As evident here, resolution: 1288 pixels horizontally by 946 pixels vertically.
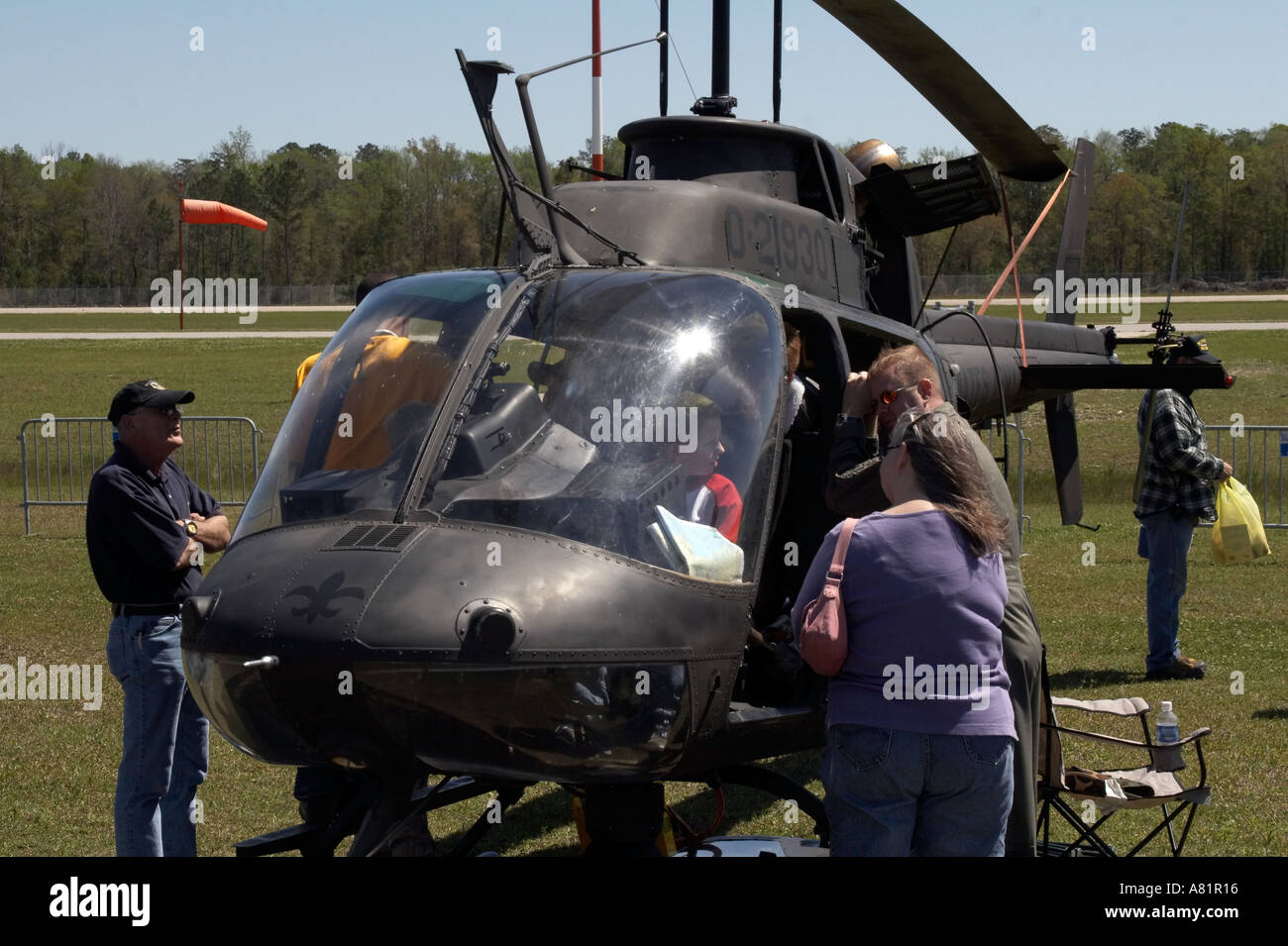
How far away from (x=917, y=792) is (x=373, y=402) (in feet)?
6.95

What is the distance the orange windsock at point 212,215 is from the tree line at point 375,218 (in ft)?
172

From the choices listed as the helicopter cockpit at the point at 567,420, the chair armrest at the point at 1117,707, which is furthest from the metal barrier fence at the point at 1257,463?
the helicopter cockpit at the point at 567,420

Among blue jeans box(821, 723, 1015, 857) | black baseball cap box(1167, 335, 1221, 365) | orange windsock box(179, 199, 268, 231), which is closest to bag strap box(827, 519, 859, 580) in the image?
blue jeans box(821, 723, 1015, 857)

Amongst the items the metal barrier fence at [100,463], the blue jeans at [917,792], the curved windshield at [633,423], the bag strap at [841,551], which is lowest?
the metal barrier fence at [100,463]

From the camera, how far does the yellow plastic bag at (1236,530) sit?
30.6ft

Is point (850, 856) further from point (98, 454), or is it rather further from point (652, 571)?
point (98, 454)

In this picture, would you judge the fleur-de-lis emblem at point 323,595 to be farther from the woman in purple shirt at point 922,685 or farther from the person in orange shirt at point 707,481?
the woman in purple shirt at point 922,685

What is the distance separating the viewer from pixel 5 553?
13961 millimetres

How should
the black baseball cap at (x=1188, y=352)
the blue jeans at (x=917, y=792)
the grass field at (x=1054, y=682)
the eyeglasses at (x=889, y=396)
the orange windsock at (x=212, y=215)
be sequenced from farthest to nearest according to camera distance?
1. the orange windsock at (x=212, y=215)
2. the black baseball cap at (x=1188, y=352)
3. the grass field at (x=1054, y=682)
4. the eyeglasses at (x=889, y=396)
5. the blue jeans at (x=917, y=792)

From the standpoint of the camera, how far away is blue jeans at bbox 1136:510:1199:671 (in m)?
8.76

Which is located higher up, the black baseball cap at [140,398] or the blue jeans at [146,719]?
the black baseball cap at [140,398]

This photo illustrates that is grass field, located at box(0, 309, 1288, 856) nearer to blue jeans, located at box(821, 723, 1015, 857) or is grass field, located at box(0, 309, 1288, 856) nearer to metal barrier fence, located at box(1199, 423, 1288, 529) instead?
metal barrier fence, located at box(1199, 423, 1288, 529)

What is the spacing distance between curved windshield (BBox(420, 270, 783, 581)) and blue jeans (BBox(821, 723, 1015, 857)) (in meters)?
0.72
